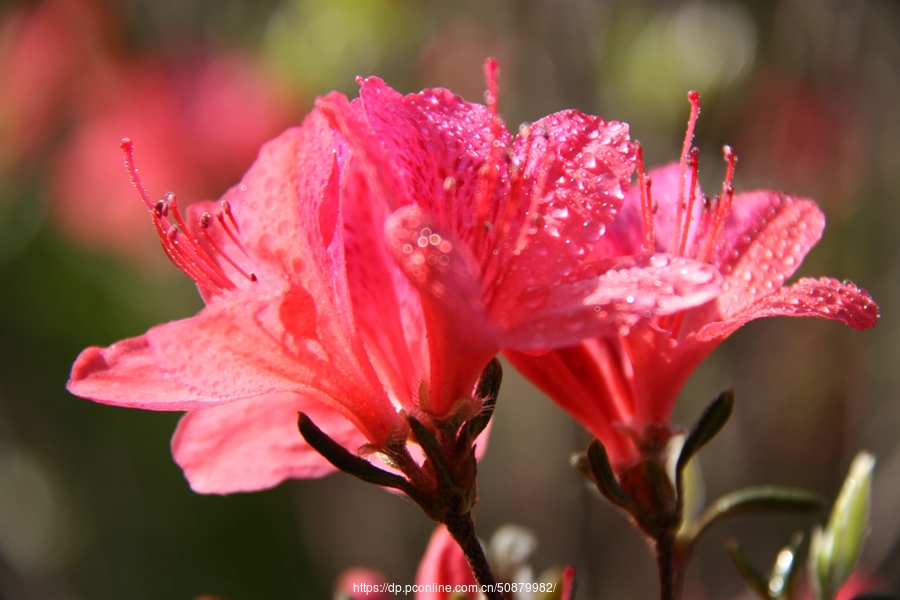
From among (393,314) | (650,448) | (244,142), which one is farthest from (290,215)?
(244,142)

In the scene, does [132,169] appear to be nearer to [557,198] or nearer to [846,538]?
[557,198]

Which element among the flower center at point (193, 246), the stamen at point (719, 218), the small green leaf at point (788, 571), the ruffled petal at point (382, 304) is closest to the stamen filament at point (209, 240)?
the flower center at point (193, 246)

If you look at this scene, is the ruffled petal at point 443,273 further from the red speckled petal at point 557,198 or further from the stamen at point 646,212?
the stamen at point 646,212

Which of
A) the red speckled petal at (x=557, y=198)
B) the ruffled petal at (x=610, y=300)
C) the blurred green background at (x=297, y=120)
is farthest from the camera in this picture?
the blurred green background at (x=297, y=120)

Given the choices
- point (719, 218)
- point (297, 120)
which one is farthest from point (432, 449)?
point (297, 120)

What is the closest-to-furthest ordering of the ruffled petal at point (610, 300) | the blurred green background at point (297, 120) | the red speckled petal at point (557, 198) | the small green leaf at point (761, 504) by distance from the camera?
the ruffled petal at point (610, 300) < the red speckled petal at point (557, 198) < the small green leaf at point (761, 504) < the blurred green background at point (297, 120)

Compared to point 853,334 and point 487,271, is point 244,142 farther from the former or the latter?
point 487,271

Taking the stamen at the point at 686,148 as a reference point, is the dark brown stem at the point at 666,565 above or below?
below

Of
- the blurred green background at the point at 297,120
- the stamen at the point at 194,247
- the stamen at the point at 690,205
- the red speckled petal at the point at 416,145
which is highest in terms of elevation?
the red speckled petal at the point at 416,145
